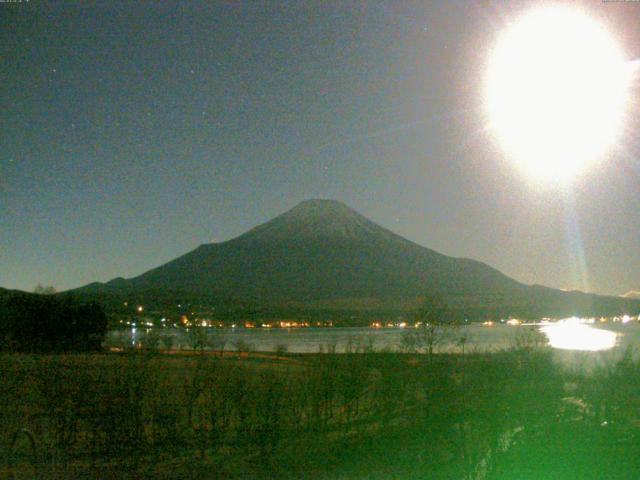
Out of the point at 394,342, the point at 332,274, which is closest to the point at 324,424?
Answer: the point at 394,342

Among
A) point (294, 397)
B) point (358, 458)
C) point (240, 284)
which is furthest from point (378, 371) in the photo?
point (240, 284)

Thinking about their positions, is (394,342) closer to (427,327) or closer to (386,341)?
(386,341)

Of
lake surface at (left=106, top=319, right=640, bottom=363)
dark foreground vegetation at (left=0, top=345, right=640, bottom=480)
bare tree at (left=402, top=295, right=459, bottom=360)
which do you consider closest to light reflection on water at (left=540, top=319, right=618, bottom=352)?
lake surface at (left=106, top=319, right=640, bottom=363)

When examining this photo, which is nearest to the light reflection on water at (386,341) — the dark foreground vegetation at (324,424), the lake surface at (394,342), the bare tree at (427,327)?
the lake surface at (394,342)

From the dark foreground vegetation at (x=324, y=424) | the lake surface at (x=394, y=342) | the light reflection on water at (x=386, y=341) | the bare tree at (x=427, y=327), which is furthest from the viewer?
the bare tree at (x=427, y=327)

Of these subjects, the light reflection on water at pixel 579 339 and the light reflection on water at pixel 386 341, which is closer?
the light reflection on water at pixel 386 341

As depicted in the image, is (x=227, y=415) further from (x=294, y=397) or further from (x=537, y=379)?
(x=537, y=379)

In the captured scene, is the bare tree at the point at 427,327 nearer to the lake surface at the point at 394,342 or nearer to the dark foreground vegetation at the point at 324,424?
the lake surface at the point at 394,342

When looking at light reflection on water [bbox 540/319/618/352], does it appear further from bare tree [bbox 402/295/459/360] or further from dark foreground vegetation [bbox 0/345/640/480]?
dark foreground vegetation [bbox 0/345/640/480]
